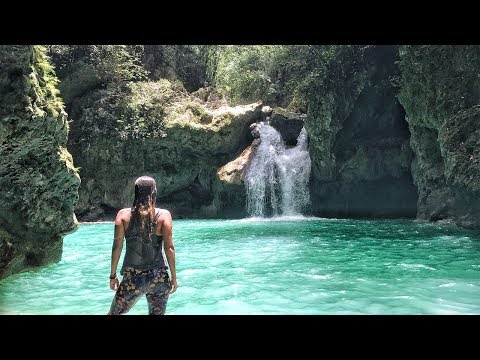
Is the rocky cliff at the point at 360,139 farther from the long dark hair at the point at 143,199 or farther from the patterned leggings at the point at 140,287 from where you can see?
the patterned leggings at the point at 140,287

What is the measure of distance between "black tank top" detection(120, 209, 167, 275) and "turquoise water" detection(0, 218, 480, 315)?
2.02 metres

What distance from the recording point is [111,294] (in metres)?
7.16

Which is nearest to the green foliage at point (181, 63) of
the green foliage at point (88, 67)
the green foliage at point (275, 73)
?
the green foliage at point (275, 73)

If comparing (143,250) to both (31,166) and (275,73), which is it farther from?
(275,73)

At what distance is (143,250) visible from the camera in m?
4.21

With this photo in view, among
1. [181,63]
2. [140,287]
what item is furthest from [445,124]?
[181,63]

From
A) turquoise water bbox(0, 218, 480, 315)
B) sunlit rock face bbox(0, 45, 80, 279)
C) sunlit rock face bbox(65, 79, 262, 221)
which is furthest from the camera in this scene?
sunlit rock face bbox(65, 79, 262, 221)

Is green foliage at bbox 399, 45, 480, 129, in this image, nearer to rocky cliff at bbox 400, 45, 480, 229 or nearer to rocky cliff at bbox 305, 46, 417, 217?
rocky cliff at bbox 400, 45, 480, 229

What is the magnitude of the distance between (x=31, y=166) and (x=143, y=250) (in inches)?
153

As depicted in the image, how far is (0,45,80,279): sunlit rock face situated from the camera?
19.4ft

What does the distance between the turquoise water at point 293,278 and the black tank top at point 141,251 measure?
6.64ft

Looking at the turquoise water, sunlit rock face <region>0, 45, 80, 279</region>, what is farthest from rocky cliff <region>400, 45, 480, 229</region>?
sunlit rock face <region>0, 45, 80, 279</region>

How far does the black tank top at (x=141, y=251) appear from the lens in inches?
165
